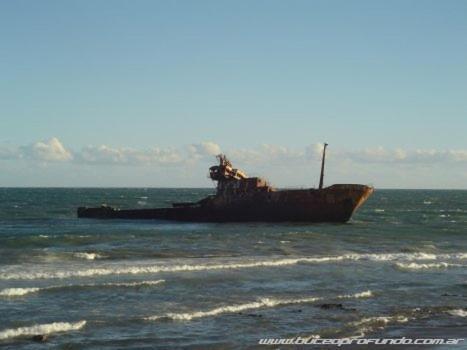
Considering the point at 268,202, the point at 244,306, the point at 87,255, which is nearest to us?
the point at 244,306

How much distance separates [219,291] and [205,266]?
19.7 feet

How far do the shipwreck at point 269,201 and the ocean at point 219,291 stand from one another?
1175cm

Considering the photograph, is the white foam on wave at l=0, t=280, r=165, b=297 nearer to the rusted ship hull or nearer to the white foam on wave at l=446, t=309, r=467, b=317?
the white foam on wave at l=446, t=309, r=467, b=317

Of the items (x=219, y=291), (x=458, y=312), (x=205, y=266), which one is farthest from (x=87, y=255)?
(x=458, y=312)

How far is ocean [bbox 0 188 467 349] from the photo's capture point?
15.9 metres

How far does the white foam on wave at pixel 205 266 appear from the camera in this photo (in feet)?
80.6

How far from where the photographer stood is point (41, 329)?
15883 millimetres

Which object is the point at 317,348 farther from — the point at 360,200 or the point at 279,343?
the point at 360,200

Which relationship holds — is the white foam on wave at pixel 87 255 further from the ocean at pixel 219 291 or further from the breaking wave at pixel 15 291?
the breaking wave at pixel 15 291

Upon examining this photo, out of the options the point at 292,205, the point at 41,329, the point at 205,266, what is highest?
the point at 292,205

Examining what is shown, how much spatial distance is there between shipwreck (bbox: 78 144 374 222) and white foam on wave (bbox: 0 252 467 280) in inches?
692

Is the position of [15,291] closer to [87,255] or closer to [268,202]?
[87,255]

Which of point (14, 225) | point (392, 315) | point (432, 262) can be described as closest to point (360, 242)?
point (432, 262)

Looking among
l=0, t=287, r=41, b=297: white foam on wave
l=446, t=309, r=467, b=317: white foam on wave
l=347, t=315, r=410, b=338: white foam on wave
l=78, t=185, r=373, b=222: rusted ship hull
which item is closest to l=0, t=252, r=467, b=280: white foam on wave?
l=0, t=287, r=41, b=297: white foam on wave
